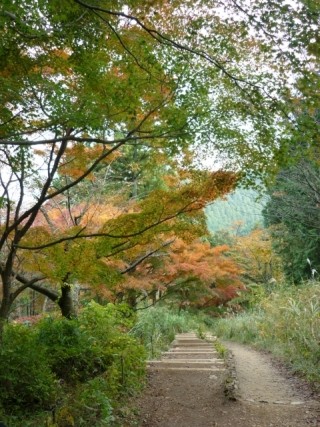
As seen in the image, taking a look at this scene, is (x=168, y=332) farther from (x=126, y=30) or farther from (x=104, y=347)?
(x=126, y=30)

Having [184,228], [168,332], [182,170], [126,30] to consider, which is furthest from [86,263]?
[168,332]

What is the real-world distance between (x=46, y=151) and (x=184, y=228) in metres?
3.64

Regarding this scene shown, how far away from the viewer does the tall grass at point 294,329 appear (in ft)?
25.1

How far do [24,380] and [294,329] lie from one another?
597cm

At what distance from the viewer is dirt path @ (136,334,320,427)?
536 centimetres

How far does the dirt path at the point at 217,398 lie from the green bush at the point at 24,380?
4.08ft

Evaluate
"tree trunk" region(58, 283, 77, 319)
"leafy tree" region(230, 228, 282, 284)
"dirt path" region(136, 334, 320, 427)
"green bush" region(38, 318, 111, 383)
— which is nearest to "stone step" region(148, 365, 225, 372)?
"dirt path" region(136, 334, 320, 427)

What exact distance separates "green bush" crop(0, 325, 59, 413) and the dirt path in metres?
1.24

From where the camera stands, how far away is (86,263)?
6.44m

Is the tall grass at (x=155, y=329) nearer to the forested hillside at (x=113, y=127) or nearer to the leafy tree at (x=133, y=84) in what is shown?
the forested hillside at (x=113, y=127)

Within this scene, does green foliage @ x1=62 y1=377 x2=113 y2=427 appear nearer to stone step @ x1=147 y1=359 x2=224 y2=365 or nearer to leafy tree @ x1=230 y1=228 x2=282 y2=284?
stone step @ x1=147 y1=359 x2=224 y2=365

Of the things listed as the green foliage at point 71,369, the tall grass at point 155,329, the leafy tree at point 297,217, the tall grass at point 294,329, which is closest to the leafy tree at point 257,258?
the leafy tree at point 297,217

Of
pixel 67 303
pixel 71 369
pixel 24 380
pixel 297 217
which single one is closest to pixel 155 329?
pixel 67 303

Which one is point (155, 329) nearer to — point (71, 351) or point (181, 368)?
point (181, 368)
